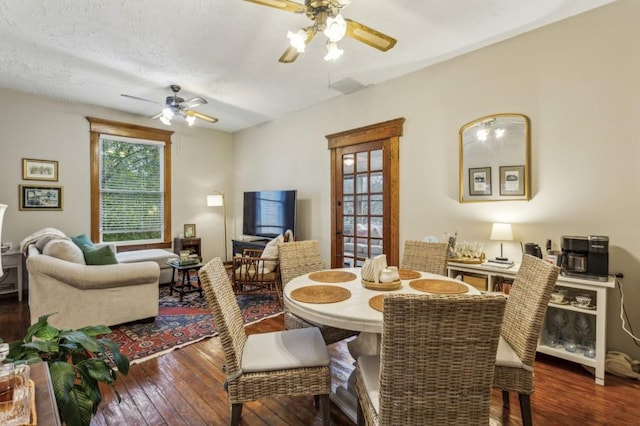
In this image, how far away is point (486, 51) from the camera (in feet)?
10.3

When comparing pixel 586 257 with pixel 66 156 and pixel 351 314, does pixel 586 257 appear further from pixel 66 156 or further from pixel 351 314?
pixel 66 156

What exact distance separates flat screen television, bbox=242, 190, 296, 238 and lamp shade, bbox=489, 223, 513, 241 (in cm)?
279

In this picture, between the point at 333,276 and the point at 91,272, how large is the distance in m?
2.28

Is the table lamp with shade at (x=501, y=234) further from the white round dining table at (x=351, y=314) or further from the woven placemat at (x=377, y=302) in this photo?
the woven placemat at (x=377, y=302)

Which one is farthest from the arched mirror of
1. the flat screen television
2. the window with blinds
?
the window with blinds

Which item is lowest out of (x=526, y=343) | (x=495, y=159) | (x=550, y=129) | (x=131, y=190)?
(x=526, y=343)

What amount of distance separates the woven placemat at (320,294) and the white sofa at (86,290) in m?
2.04

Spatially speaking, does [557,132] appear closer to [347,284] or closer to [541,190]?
[541,190]

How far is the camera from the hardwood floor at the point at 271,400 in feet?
6.15

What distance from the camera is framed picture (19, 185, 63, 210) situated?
4.40m

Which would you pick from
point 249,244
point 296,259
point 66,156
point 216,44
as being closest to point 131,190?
point 66,156

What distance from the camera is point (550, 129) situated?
2.76 metres

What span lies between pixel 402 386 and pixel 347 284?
0.95 metres

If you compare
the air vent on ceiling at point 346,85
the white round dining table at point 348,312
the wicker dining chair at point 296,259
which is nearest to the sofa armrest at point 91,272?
the wicker dining chair at point 296,259
